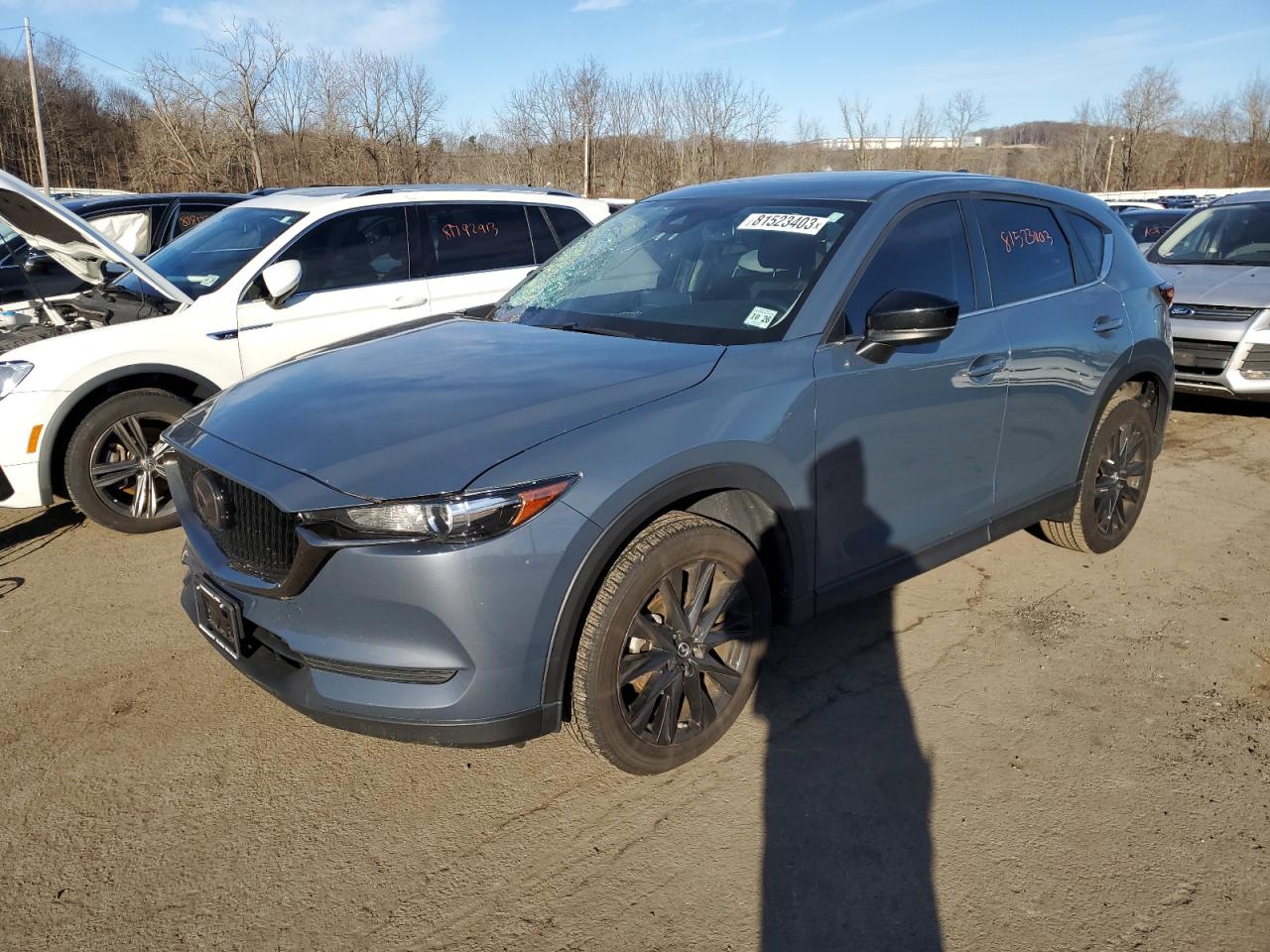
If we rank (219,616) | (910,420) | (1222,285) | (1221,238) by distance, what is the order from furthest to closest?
(1221,238) → (1222,285) → (910,420) → (219,616)

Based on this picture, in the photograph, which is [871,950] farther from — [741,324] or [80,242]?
[80,242]

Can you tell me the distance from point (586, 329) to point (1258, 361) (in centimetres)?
659

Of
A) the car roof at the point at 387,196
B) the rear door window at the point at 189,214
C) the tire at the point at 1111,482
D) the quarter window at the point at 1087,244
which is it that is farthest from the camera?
the rear door window at the point at 189,214

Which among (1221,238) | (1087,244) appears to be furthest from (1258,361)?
(1087,244)

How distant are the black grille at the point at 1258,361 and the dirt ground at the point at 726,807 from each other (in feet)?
13.9

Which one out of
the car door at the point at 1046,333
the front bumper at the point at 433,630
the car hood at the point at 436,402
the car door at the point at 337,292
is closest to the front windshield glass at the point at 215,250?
the car door at the point at 337,292

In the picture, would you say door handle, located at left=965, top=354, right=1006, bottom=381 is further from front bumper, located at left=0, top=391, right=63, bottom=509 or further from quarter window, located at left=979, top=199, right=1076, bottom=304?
front bumper, located at left=0, top=391, right=63, bottom=509

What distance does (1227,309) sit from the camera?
303 inches

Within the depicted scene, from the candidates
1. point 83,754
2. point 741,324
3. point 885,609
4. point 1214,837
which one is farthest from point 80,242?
point 1214,837

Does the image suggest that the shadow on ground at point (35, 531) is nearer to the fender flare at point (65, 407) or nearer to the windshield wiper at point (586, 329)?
the fender flare at point (65, 407)

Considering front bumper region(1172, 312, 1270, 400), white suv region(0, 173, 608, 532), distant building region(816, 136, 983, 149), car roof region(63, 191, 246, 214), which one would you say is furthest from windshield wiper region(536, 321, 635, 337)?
distant building region(816, 136, 983, 149)

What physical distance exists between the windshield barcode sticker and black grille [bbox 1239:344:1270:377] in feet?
19.0

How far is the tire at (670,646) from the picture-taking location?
266cm

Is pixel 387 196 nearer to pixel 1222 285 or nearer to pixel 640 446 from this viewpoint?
pixel 640 446
